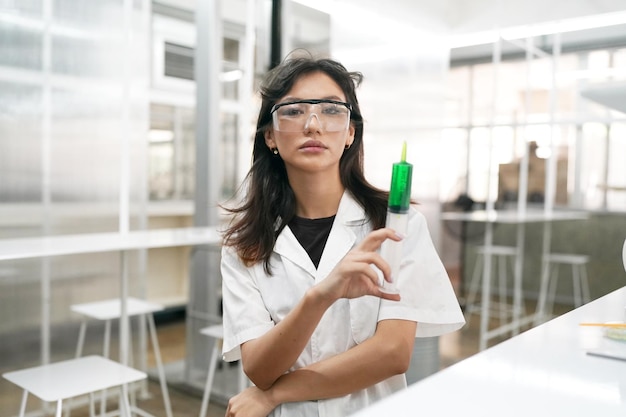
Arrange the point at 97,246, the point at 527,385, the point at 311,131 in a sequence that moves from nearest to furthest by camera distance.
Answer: the point at 527,385 → the point at 311,131 → the point at 97,246

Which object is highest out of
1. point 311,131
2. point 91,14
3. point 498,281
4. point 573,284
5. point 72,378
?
point 91,14

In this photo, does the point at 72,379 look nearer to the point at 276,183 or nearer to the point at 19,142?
the point at 276,183

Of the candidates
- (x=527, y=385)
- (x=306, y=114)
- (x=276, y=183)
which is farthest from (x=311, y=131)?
(x=527, y=385)

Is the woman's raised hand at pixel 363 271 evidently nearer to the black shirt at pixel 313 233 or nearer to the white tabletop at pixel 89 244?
the black shirt at pixel 313 233

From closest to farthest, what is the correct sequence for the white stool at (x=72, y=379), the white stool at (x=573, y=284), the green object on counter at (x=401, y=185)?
the green object on counter at (x=401, y=185), the white stool at (x=72, y=379), the white stool at (x=573, y=284)

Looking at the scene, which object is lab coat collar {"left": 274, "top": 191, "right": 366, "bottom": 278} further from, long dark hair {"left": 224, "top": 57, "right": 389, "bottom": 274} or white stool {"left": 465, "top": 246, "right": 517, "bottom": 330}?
white stool {"left": 465, "top": 246, "right": 517, "bottom": 330}

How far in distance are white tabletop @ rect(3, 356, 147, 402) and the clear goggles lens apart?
1092 millimetres

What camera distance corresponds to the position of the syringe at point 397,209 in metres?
0.82

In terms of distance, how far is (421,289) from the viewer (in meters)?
1.11

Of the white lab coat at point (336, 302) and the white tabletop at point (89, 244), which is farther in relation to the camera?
the white tabletop at point (89, 244)

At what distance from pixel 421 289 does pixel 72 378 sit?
1258mm

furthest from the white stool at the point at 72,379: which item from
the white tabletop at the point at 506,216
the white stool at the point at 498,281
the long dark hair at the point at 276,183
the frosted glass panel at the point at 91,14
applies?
the white stool at the point at 498,281

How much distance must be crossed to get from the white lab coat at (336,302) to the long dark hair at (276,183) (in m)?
0.03

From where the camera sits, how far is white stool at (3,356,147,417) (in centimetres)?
168
